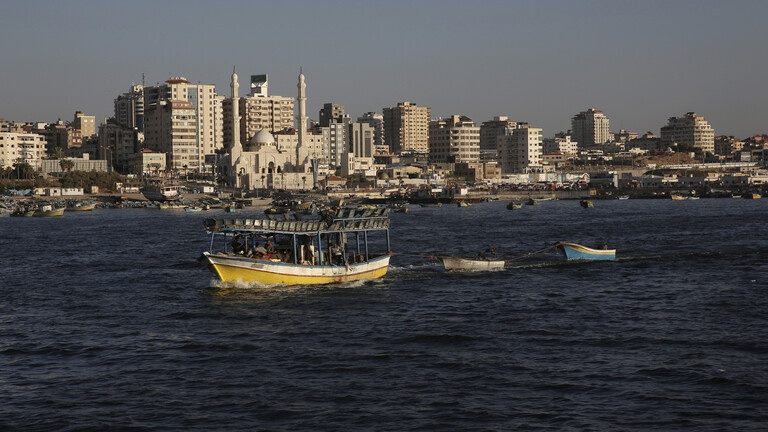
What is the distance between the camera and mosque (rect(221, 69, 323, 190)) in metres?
175

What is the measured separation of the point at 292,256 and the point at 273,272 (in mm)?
2109

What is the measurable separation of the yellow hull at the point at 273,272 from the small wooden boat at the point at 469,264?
6.13 meters

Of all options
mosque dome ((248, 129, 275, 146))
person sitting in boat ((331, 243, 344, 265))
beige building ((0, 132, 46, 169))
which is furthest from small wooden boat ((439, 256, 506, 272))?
beige building ((0, 132, 46, 169))

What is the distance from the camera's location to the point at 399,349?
1056 inches

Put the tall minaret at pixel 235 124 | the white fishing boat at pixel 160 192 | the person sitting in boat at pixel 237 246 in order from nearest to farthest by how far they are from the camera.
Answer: the person sitting in boat at pixel 237 246
the white fishing boat at pixel 160 192
the tall minaret at pixel 235 124

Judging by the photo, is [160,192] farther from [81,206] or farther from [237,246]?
[237,246]

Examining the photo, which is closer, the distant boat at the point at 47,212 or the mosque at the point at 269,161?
the distant boat at the point at 47,212

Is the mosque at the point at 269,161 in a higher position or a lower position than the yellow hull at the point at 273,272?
higher

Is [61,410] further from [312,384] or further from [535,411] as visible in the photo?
[535,411]

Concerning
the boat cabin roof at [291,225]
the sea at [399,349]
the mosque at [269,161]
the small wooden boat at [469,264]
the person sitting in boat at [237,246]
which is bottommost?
the sea at [399,349]

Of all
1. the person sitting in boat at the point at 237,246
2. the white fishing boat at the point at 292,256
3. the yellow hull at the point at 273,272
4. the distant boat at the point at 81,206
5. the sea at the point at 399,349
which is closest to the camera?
the sea at the point at 399,349

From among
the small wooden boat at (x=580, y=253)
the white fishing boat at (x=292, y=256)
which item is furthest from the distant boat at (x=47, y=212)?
the small wooden boat at (x=580, y=253)

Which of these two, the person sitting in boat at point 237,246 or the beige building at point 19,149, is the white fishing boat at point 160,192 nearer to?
the beige building at point 19,149

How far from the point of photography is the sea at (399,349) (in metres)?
20.5
